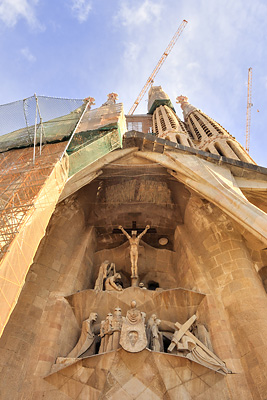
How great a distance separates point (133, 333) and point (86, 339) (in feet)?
3.52

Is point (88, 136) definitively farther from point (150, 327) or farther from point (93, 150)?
point (150, 327)

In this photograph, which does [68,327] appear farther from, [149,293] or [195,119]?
[195,119]

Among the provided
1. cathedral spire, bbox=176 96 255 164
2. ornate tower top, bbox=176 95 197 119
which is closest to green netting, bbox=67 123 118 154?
cathedral spire, bbox=176 96 255 164

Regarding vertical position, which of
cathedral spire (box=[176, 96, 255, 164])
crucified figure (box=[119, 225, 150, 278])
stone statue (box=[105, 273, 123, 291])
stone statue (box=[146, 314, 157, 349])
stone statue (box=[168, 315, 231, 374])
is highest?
cathedral spire (box=[176, 96, 255, 164])

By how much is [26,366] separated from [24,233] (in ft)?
7.64

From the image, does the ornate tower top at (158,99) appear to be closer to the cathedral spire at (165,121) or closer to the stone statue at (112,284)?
the cathedral spire at (165,121)

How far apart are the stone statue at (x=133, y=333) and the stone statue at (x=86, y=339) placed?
779 millimetres

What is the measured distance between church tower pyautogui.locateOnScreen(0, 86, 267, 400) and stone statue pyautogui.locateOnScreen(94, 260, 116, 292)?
0.12 feet

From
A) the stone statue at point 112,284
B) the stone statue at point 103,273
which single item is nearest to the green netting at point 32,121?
the stone statue at point 103,273

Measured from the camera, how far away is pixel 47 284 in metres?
7.54

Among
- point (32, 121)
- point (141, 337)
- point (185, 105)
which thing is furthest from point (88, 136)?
point (185, 105)

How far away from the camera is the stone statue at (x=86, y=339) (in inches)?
253

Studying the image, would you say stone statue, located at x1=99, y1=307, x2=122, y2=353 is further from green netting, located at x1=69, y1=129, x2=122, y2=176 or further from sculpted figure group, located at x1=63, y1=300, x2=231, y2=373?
green netting, located at x1=69, y1=129, x2=122, y2=176

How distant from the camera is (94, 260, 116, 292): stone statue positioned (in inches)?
316
